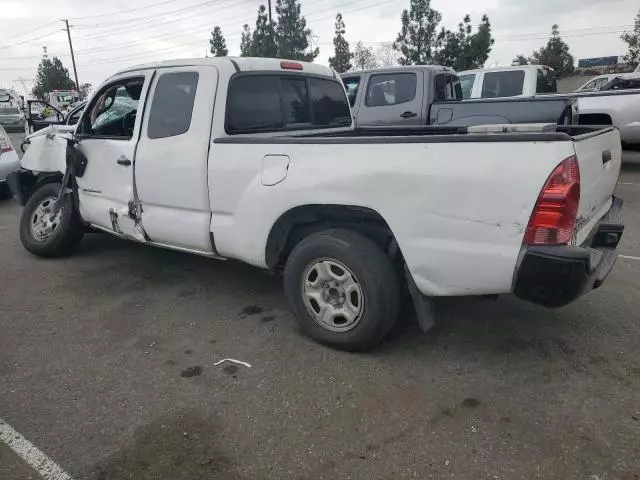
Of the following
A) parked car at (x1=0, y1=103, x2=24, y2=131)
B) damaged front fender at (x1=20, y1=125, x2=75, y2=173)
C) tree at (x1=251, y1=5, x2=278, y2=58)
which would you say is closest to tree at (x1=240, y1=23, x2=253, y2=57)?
tree at (x1=251, y1=5, x2=278, y2=58)

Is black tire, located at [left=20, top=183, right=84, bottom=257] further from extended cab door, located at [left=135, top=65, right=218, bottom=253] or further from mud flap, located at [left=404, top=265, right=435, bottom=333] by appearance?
mud flap, located at [left=404, top=265, right=435, bottom=333]

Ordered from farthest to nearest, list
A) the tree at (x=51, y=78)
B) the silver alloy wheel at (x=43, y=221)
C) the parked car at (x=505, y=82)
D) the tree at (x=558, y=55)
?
the tree at (x=51, y=78) < the tree at (x=558, y=55) < the parked car at (x=505, y=82) < the silver alloy wheel at (x=43, y=221)

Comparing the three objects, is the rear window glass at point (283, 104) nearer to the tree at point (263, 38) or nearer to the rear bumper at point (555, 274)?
the rear bumper at point (555, 274)

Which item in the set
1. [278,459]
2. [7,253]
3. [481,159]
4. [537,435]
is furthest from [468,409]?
[7,253]

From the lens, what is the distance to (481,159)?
2.68m

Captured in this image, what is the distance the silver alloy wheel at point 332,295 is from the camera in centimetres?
332

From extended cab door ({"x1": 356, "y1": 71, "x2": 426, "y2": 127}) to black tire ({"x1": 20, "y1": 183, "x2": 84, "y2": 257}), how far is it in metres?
4.60

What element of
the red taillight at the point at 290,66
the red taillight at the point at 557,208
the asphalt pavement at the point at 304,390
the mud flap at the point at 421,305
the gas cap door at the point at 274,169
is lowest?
the asphalt pavement at the point at 304,390

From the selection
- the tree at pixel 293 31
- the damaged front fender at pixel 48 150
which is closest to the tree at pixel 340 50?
the tree at pixel 293 31

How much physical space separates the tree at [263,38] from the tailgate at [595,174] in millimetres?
37633

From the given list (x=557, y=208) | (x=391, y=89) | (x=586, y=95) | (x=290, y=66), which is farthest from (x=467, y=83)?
(x=557, y=208)

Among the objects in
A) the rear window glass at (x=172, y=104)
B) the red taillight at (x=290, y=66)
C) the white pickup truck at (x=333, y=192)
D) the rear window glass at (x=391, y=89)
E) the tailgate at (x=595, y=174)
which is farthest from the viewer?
the rear window glass at (x=391, y=89)

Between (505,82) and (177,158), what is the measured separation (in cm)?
828

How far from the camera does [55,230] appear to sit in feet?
17.9
